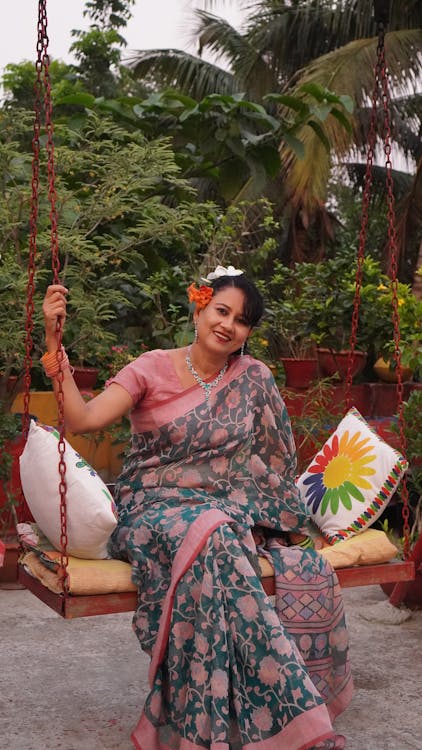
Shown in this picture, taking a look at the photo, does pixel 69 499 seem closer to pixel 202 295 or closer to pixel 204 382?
pixel 204 382

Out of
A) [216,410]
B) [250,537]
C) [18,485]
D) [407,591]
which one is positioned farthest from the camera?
[18,485]

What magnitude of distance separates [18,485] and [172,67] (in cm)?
1308

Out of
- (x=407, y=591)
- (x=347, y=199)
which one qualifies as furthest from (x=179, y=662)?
(x=347, y=199)

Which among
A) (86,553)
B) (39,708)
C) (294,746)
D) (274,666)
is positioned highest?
(86,553)

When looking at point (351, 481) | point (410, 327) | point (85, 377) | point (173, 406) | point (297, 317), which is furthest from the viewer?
point (297, 317)

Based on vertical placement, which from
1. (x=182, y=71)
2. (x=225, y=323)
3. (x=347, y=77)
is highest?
(x=182, y=71)

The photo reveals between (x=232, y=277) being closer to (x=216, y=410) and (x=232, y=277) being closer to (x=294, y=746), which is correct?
(x=216, y=410)

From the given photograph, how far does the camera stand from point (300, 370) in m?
7.31

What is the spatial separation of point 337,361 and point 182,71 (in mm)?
10984

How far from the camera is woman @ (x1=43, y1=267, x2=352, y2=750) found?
283 cm

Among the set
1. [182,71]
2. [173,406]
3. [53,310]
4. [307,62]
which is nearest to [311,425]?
[173,406]

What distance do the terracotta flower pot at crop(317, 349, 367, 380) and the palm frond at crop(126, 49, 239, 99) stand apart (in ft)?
34.2

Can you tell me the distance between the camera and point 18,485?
513 cm

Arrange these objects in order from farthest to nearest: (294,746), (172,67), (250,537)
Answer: (172,67) → (250,537) → (294,746)
